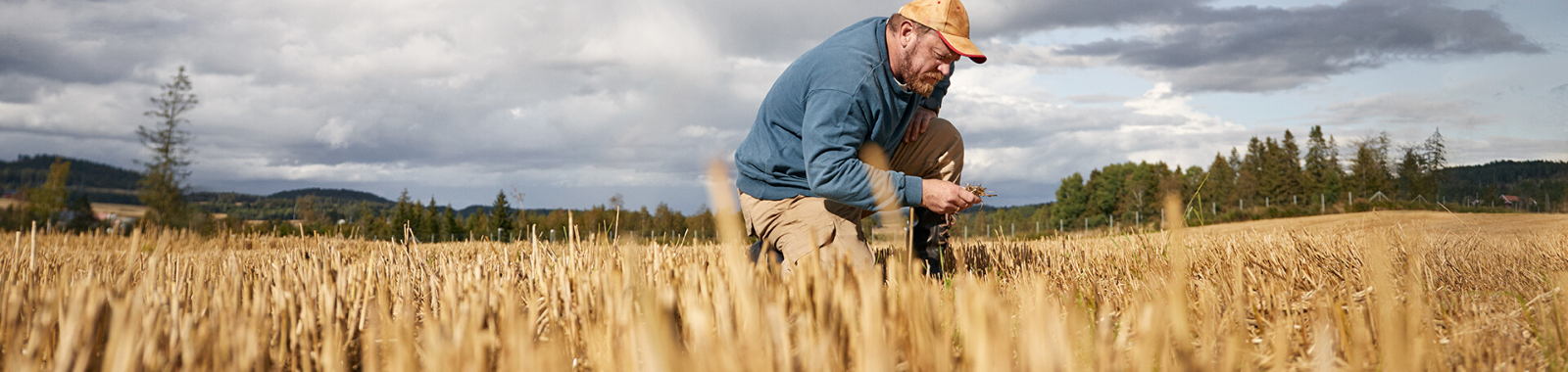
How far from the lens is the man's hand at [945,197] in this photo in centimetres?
274

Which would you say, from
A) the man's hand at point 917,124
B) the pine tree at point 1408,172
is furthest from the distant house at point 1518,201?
the man's hand at point 917,124

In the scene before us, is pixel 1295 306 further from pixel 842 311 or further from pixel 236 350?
pixel 236 350

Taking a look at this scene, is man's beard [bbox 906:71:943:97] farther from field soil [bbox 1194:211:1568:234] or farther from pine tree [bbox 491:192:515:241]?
pine tree [bbox 491:192:515:241]

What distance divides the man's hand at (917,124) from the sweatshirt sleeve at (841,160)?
2.43 feet

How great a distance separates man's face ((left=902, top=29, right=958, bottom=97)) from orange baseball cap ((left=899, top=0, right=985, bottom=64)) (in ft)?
0.13

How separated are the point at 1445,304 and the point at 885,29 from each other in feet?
6.63

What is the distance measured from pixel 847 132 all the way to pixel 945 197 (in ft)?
1.48

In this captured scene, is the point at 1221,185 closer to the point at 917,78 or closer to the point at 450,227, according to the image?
the point at 450,227

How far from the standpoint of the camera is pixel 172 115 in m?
43.9

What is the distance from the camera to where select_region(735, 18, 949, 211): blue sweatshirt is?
9.20ft

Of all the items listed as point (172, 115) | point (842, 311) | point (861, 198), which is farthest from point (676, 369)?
point (172, 115)

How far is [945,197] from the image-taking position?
279 cm

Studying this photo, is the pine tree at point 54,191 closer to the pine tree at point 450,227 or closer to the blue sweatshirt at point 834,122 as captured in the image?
the pine tree at point 450,227

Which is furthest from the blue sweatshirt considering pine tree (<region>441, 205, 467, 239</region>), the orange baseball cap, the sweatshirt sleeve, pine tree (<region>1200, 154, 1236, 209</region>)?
pine tree (<region>1200, 154, 1236, 209</region>)
